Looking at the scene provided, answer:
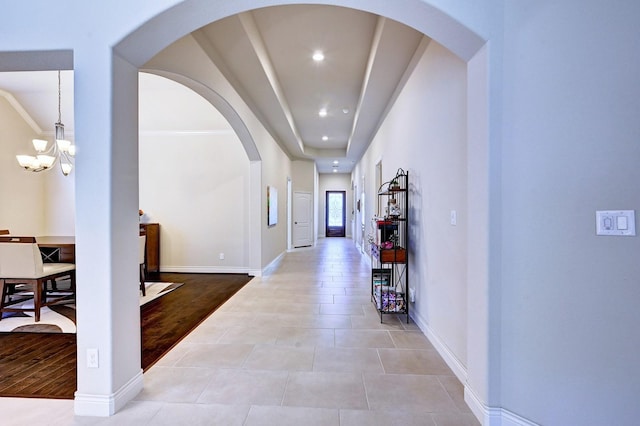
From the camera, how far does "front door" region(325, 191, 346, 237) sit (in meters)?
14.2

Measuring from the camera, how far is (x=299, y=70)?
419 cm

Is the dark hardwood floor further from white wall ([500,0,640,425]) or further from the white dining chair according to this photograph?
white wall ([500,0,640,425])

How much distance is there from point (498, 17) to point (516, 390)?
2.08 meters

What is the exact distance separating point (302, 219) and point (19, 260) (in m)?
7.42

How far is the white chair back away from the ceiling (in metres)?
2.73

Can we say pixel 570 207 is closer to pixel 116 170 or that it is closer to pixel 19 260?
pixel 116 170

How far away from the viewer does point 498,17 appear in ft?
5.48

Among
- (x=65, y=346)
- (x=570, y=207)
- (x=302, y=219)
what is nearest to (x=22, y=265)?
(x=65, y=346)

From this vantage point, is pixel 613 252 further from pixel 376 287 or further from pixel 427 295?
pixel 376 287

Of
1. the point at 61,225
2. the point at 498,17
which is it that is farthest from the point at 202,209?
the point at 498,17

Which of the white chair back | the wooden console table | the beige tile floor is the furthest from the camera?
the wooden console table

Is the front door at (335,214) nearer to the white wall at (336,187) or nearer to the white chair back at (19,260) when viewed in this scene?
the white wall at (336,187)

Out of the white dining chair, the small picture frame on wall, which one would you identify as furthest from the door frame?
the white dining chair

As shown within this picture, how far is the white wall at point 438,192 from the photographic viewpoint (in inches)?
86.9
